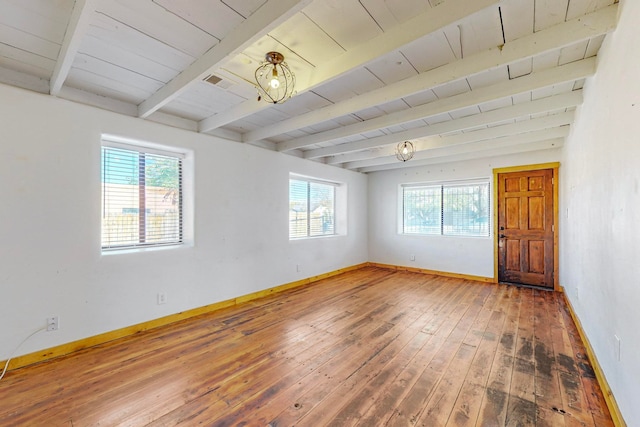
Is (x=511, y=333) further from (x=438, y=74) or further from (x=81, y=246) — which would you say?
(x=81, y=246)

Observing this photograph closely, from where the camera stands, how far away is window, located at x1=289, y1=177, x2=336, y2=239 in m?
4.94

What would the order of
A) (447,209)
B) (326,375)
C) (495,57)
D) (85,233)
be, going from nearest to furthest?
(495,57) → (326,375) → (85,233) → (447,209)

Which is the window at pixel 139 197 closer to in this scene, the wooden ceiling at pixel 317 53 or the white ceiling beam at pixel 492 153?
the wooden ceiling at pixel 317 53

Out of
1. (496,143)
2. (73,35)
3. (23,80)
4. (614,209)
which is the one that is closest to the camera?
(73,35)

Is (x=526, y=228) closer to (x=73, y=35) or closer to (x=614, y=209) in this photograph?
(x=614, y=209)

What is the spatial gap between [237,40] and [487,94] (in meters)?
2.17

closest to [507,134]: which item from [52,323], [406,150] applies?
[406,150]

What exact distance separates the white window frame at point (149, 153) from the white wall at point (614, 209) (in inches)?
153

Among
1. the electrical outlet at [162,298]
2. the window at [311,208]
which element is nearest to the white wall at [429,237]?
the window at [311,208]

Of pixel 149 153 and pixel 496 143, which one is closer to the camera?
pixel 149 153

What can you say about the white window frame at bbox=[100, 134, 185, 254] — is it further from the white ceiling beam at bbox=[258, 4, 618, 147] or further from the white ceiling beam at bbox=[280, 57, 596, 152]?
the white ceiling beam at bbox=[280, 57, 596, 152]

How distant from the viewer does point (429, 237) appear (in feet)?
18.6

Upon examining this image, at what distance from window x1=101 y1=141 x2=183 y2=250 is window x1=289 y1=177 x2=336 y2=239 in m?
1.98

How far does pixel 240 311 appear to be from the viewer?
3.49 m
